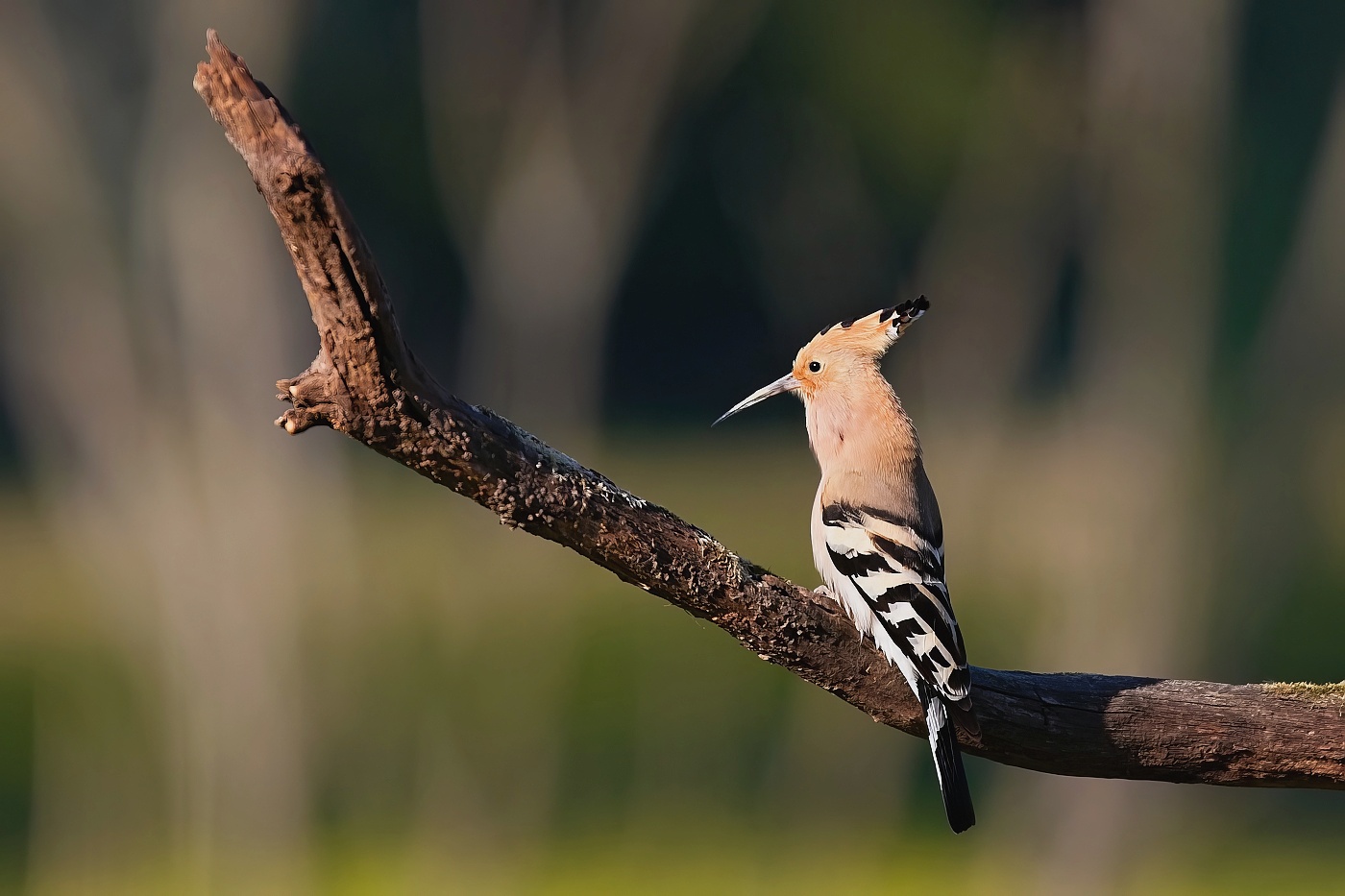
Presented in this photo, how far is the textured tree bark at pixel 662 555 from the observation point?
1.22m

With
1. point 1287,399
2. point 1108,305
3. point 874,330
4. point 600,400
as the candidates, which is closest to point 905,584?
point 874,330

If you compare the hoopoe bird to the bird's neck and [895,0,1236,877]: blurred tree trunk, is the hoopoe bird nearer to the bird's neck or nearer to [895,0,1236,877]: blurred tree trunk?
the bird's neck

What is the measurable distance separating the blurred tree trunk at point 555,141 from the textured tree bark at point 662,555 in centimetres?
262

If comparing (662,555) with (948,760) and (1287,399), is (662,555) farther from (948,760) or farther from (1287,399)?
(1287,399)

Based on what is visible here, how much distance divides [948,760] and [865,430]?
53cm

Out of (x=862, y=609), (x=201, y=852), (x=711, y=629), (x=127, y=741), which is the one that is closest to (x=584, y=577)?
(x=711, y=629)

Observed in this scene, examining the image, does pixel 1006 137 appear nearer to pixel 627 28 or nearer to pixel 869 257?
pixel 869 257

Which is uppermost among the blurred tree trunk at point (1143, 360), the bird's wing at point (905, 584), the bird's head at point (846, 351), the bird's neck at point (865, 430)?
the blurred tree trunk at point (1143, 360)

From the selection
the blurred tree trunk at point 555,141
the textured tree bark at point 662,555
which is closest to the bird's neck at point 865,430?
the textured tree bark at point 662,555

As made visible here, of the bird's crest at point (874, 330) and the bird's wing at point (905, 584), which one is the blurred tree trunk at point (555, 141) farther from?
the bird's wing at point (905, 584)

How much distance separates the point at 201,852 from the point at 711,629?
14.0 feet

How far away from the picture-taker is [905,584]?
193 cm

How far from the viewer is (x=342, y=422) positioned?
4.36ft

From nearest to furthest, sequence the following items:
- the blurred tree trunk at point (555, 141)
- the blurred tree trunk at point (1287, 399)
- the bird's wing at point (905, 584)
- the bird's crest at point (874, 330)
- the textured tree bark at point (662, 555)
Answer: the textured tree bark at point (662, 555) < the bird's wing at point (905, 584) < the bird's crest at point (874, 330) < the blurred tree trunk at point (555, 141) < the blurred tree trunk at point (1287, 399)
